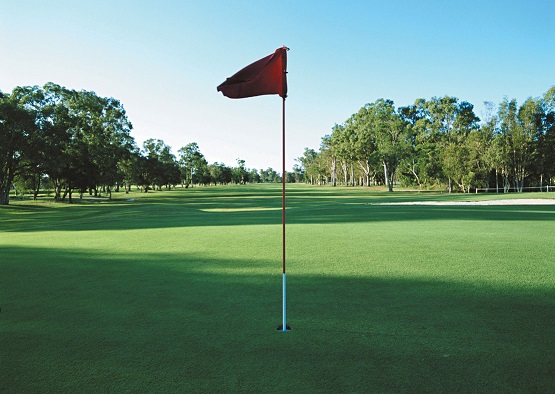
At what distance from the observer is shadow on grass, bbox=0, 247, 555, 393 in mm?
3652

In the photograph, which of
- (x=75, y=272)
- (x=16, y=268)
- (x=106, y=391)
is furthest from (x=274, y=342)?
(x=16, y=268)

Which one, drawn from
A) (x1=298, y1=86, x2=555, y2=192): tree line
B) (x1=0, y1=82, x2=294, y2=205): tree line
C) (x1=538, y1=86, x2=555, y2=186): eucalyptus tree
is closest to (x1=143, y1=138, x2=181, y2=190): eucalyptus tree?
(x1=0, y1=82, x2=294, y2=205): tree line

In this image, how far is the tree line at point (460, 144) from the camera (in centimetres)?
6400

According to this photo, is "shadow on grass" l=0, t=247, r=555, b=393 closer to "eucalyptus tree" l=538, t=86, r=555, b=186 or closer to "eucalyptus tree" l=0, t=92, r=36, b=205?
"eucalyptus tree" l=0, t=92, r=36, b=205

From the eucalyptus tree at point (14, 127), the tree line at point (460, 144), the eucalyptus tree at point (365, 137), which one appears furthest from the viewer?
the eucalyptus tree at point (365, 137)

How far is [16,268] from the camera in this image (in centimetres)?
896

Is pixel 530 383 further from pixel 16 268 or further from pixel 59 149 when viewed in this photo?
pixel 59 149

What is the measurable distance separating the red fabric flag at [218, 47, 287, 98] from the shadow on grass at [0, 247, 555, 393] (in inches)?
120

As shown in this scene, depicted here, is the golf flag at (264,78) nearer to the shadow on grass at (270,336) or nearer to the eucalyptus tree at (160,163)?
the shadow on grass at (270,336)

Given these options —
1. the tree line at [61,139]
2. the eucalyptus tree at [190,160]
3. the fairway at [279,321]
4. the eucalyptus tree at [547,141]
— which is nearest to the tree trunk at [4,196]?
the tree line at [61,139]

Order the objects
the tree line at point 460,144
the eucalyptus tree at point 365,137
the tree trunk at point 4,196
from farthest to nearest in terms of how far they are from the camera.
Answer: the eucalyptus tree at point 365,137
the tree line at point 460,144
the tree trunk at point 4,196

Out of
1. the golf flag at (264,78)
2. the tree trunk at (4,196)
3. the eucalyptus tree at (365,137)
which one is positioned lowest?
the tree trunk at (4,196)

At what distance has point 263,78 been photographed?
5.47 metres

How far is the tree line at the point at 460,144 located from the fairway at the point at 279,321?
2344 inches
